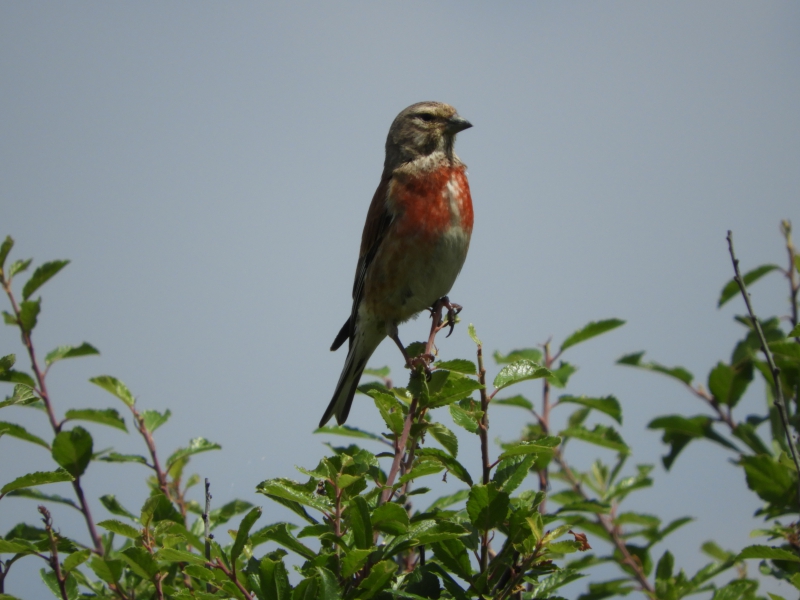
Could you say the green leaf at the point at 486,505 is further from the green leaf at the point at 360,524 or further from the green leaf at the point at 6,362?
the green leaf at the point at 6,362

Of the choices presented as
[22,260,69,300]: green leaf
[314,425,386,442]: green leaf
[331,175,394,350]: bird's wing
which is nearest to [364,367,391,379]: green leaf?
[314,425,386,442]: green leaf

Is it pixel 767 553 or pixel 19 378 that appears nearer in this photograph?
pixel 767 553

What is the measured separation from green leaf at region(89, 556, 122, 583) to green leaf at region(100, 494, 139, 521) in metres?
0.68

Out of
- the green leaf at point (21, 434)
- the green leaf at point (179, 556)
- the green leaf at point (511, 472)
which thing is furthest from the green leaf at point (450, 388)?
the green leaf at point (21, 434)

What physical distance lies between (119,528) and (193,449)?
1112 mm

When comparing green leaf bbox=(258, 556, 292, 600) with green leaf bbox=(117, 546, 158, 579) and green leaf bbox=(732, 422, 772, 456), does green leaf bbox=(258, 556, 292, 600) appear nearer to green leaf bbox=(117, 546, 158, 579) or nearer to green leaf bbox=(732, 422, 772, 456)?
green leaf bbox=(117, 546, 158, 579)

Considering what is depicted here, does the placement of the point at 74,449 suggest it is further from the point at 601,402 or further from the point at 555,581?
the point at 601,402

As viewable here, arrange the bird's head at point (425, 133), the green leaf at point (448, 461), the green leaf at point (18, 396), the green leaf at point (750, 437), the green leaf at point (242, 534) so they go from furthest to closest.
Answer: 1. the bird's head at point (425, 133)
2. the green leaf at point (750, 437)
3. the green leaf at point (18, 396)
4. the green leaf at point (448, 461)
5. the green leaf at point (242, 534)

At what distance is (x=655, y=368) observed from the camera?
3.32 metres

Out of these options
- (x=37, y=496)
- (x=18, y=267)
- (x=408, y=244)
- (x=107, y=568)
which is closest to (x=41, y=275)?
(x=18, y=267)

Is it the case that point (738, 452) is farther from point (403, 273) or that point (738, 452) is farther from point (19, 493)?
point (19, 493)

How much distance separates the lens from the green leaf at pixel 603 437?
10.7 ft

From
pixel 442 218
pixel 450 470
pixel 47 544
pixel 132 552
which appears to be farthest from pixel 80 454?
pixel 442 218

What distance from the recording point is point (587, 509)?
3000 mm
